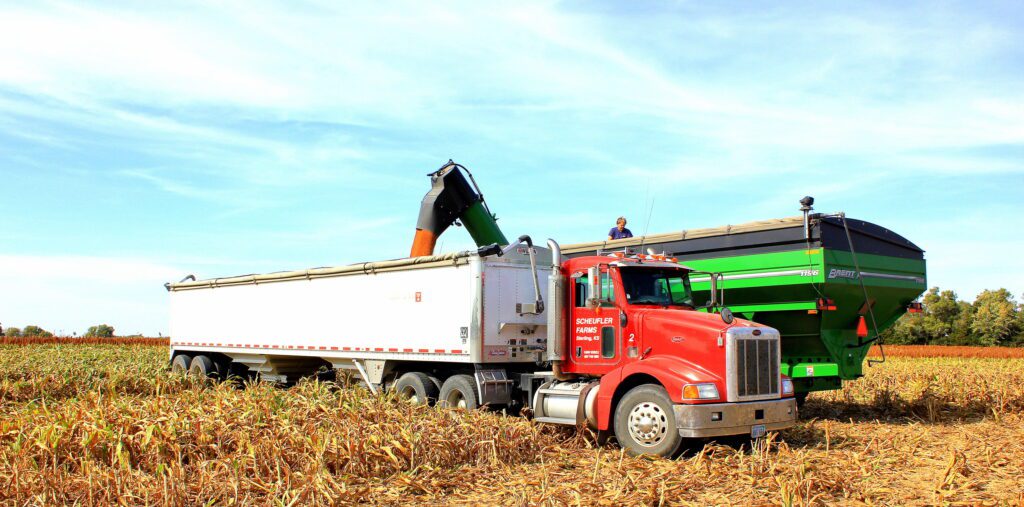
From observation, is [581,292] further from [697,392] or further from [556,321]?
[697,392]

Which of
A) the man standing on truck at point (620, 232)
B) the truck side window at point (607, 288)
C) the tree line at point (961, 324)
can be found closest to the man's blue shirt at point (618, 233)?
the man standing on truck at point (620, 232)

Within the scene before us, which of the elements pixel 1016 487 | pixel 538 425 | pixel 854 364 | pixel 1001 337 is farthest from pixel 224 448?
pixel 1001 337

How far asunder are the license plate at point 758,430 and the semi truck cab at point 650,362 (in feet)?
0.05

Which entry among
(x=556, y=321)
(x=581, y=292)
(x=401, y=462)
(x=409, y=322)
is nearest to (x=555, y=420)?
(x=556, y=321)

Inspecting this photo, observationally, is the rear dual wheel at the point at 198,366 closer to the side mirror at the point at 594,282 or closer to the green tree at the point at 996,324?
the side mirror at the point at 594,282

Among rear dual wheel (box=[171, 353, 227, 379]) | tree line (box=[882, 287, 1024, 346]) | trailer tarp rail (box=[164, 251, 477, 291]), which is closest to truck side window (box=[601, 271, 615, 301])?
trailer tarp rail (box=[164, 251, 477, 291])

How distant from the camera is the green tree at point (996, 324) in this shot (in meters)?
49.7

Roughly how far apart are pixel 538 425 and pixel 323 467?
416cm

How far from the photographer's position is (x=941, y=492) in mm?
8320

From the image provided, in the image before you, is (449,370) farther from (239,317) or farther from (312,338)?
(239,317)

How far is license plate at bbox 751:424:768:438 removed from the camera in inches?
420

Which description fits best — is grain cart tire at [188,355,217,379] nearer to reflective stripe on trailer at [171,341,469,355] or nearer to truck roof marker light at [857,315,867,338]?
reflective stripe on trailer at [171,341,469,355]

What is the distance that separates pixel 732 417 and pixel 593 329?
96.6 inches

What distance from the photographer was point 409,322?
14602mm
